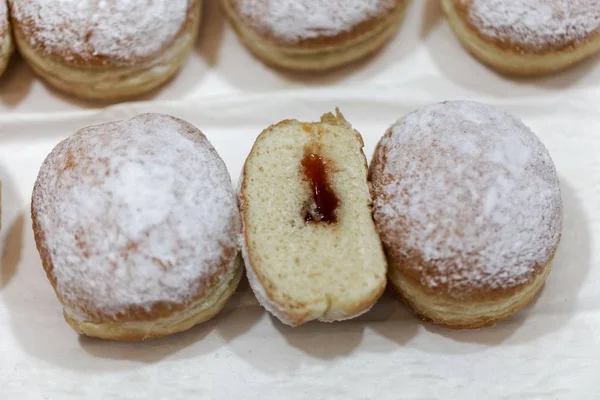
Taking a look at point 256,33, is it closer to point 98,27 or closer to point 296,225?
point 98,27

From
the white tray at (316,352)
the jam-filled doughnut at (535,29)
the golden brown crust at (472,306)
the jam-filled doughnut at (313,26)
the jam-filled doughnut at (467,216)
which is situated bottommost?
the white tray at (316,352)

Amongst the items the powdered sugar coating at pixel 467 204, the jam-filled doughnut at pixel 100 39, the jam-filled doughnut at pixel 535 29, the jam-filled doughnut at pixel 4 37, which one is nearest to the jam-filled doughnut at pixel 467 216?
the powdered sugar coating at pixel 467 204

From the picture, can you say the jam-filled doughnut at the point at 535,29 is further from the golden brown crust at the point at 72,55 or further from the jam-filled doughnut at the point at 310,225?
the golden brown crust at the point at 72,55

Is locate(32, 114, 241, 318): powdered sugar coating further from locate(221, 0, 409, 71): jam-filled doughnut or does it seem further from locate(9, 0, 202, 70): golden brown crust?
locate(221, 0, 409, 71): jam-filled doughnut

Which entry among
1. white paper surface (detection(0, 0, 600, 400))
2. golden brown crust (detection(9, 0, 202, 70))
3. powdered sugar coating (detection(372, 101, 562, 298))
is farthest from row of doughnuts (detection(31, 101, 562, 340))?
golden brown crust (detection(9, 0, 202, 70))

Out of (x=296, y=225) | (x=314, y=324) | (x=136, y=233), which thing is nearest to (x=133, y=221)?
(x=136, y=233)

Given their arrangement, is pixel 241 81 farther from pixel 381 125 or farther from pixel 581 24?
pixel 581 24
